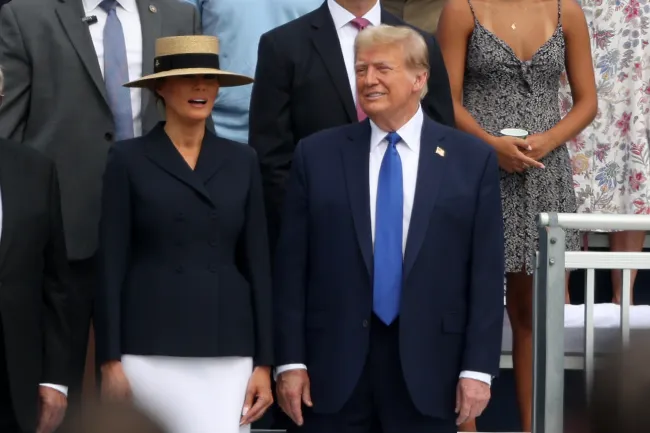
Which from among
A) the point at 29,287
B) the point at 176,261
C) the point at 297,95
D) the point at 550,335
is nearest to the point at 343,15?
the point at 297,95

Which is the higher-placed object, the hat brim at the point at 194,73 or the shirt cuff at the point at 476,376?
the hat brim at the point at 194,73

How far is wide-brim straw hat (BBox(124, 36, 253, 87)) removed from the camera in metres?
3.92

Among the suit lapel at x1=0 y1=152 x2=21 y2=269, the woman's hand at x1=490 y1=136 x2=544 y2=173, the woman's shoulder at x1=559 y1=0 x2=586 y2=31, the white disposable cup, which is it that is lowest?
the suit lapel at x1=0 y1=152 x2=21 y2=269

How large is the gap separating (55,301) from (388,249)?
102cm

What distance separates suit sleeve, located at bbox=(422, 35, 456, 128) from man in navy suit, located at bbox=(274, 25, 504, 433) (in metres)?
0.52

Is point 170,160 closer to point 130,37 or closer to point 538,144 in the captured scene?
point 130,37

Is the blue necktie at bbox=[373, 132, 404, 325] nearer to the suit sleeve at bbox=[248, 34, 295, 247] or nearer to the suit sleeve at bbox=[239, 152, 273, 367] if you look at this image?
the suit sleeve at bbox=[239, 152, 273, 367]

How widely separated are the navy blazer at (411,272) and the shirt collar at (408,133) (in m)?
0.02

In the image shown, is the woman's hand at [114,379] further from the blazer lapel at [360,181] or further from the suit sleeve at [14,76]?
the suit sleeve at [14,76]

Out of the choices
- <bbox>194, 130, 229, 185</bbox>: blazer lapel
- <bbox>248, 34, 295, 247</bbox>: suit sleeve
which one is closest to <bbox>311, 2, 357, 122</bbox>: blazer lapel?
<bbox>248, 34, 295, 247</bbox>: suit sleeve

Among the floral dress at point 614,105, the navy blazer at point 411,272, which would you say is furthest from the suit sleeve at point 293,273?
the floral dress at point 614,105

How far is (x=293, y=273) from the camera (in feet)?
12.7

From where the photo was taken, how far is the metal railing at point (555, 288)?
363 cm

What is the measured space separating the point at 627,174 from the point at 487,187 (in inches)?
63.9
